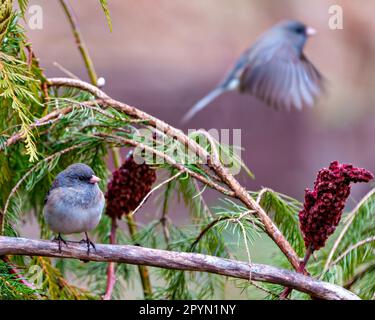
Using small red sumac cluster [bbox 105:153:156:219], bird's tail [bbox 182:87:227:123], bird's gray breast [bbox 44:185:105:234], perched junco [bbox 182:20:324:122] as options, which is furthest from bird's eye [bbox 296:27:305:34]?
bird's gray breast [bbox 44:185:105:234]

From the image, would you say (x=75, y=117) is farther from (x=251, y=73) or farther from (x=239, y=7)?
(x=239, y=7)

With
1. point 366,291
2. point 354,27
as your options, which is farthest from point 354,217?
point 354,27

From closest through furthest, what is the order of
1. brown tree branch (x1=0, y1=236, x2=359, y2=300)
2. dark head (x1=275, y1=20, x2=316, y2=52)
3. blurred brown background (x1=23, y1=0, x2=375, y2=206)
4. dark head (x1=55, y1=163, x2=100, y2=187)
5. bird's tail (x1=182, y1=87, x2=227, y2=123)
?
brown tree branch (x1=0, y1=236, x2=359, y2=300)
dark head (x1=55, y1=163, x2=100, y2=187)
dark head (x1=275, y1=20, x2=316, y2=52)
bird's tail (x1=182, y1=87, x2=227, y2=123)
blurred brown background (x1=23, y1=0, x2=375, y2=206)

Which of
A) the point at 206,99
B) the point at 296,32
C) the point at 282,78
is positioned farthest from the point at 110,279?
the point at 206,99

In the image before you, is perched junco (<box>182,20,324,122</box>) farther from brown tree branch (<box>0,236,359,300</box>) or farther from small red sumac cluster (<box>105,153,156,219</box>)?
brown tree branch (<box>0,236,359,300</box>)

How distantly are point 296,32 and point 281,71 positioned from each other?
0.29m

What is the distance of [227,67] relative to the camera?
4.76 metres

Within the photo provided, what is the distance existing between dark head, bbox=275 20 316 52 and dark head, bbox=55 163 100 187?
1.35m

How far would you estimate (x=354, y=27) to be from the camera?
4215mm

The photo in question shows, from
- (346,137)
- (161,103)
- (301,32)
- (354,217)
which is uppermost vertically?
(301,32)

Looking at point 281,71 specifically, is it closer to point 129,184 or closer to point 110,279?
point 129,184

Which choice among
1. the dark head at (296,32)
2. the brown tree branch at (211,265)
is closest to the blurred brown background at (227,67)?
the dark head at (296,32)

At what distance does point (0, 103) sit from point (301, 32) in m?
1.63

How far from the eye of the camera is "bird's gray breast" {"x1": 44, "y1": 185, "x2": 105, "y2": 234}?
1.30 meters
